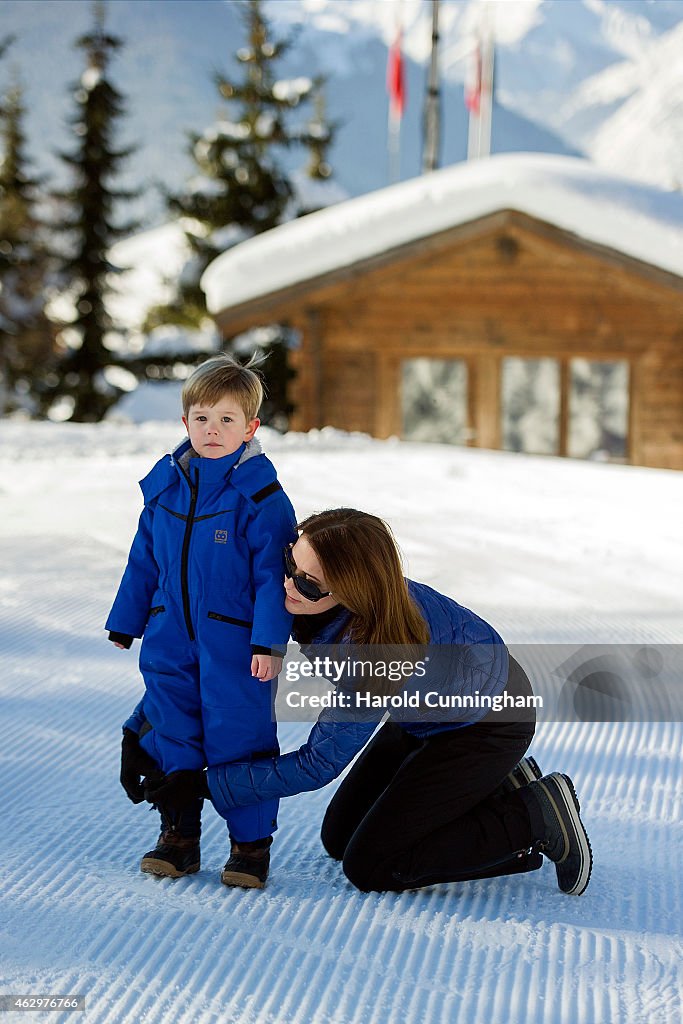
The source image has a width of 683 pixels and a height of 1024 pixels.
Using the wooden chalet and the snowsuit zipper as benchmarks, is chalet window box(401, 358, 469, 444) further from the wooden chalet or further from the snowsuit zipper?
the snowsuit zipper

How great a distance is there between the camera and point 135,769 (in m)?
2.15

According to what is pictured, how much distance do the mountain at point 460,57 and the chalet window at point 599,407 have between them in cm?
263

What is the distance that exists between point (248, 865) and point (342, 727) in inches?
13.5

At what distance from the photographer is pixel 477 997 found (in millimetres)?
1658

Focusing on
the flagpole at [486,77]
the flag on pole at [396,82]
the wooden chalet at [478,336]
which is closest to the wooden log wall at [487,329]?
the wooden chalet at [478,336]

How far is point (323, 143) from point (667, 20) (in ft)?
59.1

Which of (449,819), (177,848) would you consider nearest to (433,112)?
(449,819)

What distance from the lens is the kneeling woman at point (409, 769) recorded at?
2.02 metres

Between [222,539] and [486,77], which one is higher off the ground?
[486,77]

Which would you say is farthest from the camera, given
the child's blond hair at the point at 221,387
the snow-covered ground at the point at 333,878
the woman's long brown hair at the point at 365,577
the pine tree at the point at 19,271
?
the pine tree at the point at 19,271

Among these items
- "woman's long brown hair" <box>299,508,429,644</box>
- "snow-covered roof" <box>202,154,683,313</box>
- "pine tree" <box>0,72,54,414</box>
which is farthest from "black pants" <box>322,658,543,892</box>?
"pine tree" <box>0,72,54,414</box>

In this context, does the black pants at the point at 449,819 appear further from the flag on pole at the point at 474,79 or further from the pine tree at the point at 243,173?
the pine tree at the point at 243,173

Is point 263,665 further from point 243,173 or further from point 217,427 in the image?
point 243,173

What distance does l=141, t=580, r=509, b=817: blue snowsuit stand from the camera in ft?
6.61
